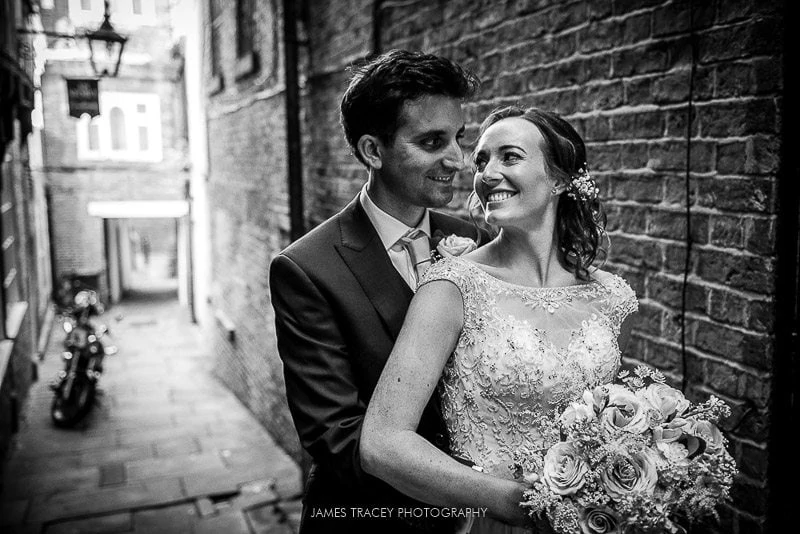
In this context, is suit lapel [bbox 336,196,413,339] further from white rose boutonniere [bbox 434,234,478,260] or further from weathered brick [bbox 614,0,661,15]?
weathered brick [bbox 614,0,661,15]

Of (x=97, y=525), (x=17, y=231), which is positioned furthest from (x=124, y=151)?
(x=97, y=525)

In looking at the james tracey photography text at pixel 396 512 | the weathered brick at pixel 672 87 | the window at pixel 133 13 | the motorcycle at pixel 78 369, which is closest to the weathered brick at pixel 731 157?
the weathered brick at pixel 672 87

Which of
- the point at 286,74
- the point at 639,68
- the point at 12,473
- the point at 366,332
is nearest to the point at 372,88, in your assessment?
the point at 366,332

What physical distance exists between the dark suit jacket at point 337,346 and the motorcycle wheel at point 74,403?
7.56 metres

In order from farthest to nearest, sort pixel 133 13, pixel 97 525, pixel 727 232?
pixel 133 13, pixel 97 525, pixel 727 232

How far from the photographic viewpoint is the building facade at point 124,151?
17.1m

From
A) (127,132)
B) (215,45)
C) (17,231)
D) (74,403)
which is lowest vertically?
(74,403)

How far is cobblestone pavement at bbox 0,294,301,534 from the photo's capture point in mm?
6039

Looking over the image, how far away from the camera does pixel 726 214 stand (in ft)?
7.16

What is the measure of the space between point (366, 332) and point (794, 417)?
132cm

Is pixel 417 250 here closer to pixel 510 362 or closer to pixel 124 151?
pixel 510 362

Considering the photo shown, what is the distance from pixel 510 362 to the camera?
198cm

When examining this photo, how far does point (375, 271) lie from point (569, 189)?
670 millimetres

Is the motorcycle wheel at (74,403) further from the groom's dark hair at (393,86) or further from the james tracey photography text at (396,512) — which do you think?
the groom's dark hair at (393,86)
